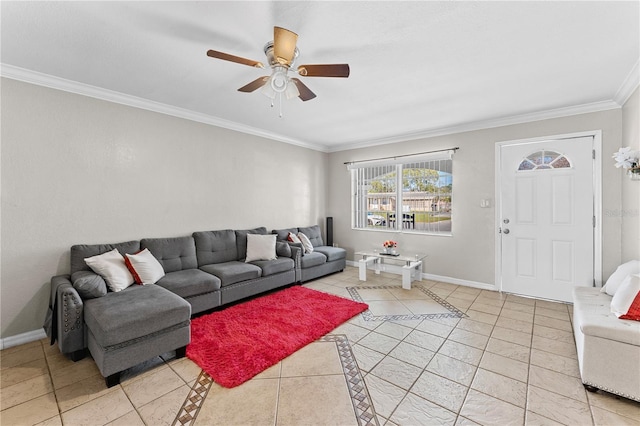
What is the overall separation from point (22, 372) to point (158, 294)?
44.1 inches

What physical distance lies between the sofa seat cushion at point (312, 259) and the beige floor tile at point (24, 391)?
10.0 ft

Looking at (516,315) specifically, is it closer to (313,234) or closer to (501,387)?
(501,387)

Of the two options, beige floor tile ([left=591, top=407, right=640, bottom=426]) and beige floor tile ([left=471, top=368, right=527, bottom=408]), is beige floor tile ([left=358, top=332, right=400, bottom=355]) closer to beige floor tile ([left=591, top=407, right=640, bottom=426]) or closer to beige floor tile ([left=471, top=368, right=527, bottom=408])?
beige floor tile ([left=471, top=368, right=527, bottom=408])

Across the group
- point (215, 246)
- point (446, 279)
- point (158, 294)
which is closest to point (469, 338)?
point (446, 279)

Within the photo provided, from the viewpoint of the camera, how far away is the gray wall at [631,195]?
2900mm

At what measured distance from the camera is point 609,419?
5.83 feet

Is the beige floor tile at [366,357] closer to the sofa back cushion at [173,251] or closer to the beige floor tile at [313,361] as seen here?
the beige floor tile at [313,361]

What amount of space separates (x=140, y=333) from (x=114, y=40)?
7.69 ft

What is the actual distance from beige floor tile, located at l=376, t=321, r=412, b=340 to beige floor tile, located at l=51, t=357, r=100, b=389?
102 inches

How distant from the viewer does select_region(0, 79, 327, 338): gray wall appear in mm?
2734

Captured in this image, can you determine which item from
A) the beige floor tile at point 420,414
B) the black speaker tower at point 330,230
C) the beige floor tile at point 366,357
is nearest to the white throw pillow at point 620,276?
the beige floor tile at point 420,414

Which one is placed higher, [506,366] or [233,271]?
[233,271]

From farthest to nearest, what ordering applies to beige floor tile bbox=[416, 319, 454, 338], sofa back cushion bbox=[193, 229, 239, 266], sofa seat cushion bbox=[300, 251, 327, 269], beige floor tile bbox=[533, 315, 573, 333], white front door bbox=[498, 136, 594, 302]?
1. sofa seat cushion bbox=[300, 251, 327, 269]
2. sofa back cushion bbox=[193, 229, 239, 266]
3. white front door bbox=[498, 136, 594, 302]
4. beige floor tile bbox=[533, 315, 573, 333]
5. beige floor tile bbox=[416, 319, 454, 338]

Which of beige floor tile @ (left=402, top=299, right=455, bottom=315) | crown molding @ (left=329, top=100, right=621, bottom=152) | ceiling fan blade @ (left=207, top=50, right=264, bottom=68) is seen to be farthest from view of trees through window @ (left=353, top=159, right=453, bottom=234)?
ceiling fan blade @ (left=207, top=50, right=264, bottom=68)
